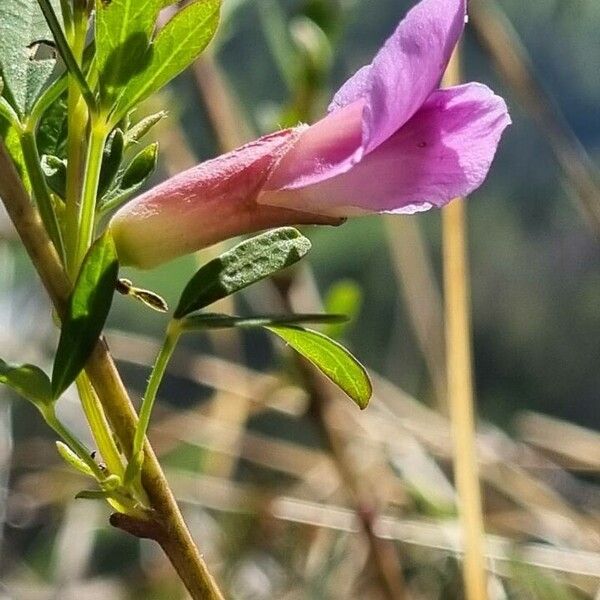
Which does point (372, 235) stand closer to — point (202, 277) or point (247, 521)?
point (247, 521)

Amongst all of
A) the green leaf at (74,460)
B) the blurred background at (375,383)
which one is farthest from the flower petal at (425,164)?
the blurred background at (375,383)

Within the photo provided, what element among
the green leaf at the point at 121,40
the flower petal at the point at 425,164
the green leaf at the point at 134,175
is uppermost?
the green leaf at the point at 121,40

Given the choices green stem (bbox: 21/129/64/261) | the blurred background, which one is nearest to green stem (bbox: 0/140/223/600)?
green stem (bbox: 21/129/64/261)

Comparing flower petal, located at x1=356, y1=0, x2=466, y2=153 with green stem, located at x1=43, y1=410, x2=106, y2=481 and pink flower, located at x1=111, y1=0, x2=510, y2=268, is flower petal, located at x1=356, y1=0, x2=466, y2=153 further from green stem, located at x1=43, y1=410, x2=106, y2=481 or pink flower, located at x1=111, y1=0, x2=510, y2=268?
green stem, located at x1=43, y1=410, x2=106, y2=481

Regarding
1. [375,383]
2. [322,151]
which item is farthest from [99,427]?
[375,383]

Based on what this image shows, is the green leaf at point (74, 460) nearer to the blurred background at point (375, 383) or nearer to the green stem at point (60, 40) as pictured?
the green stem at point (60, 40)

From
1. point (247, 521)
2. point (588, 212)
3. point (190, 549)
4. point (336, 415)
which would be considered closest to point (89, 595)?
point (247, 521)
